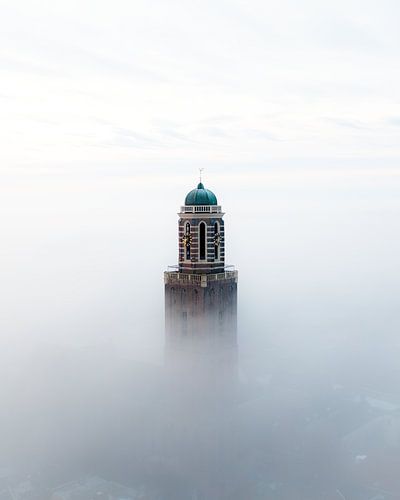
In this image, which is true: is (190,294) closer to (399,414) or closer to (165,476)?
(165,476)

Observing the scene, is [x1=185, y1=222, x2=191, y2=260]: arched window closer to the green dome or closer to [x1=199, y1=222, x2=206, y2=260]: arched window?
[x1=199, y1=222, x2=206, y2=260]: arched window

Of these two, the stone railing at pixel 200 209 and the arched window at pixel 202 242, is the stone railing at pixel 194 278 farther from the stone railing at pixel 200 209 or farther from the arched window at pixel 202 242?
the stone railing at pixel 200 209

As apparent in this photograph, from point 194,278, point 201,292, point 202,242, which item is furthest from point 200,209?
point 201,292

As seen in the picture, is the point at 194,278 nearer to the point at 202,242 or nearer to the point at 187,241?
the point at 202,242

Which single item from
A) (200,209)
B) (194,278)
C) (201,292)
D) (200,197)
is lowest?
(201,292)

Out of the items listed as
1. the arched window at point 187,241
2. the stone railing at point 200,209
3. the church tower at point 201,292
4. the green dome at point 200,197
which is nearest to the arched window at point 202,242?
the church tower at point 201,292

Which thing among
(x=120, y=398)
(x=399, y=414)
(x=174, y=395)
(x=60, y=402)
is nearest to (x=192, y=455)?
(x=174, y=395)

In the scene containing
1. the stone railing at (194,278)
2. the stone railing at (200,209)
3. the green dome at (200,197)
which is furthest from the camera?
the stone railing at (194,278)
